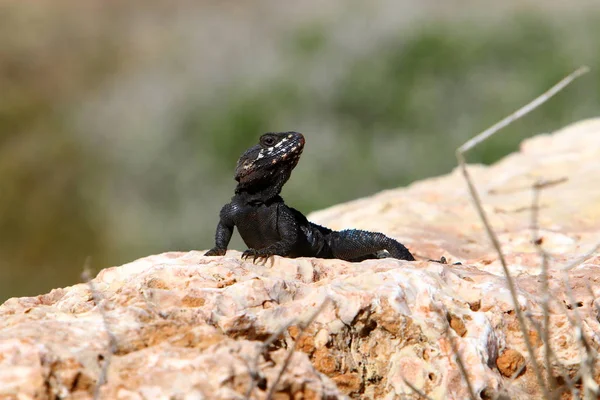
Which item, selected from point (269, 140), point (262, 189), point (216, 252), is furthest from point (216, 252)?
point (269, 140)

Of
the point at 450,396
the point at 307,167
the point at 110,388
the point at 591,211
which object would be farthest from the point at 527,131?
the point at 110,388

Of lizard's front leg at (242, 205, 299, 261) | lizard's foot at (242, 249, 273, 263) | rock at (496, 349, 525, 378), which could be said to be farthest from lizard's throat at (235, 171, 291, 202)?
rock at (496, 349, 525, 378)

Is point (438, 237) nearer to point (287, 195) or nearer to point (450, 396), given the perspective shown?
point (450, 396)

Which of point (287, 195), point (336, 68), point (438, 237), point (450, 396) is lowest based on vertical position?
point (450, 396)

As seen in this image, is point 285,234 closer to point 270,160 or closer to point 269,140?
point 270,160

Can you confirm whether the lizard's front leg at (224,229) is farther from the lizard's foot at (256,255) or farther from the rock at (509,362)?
the rock at (509,362)

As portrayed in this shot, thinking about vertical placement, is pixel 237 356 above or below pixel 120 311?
below

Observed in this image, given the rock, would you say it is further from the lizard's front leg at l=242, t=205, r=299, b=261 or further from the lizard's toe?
the lizard's toe
